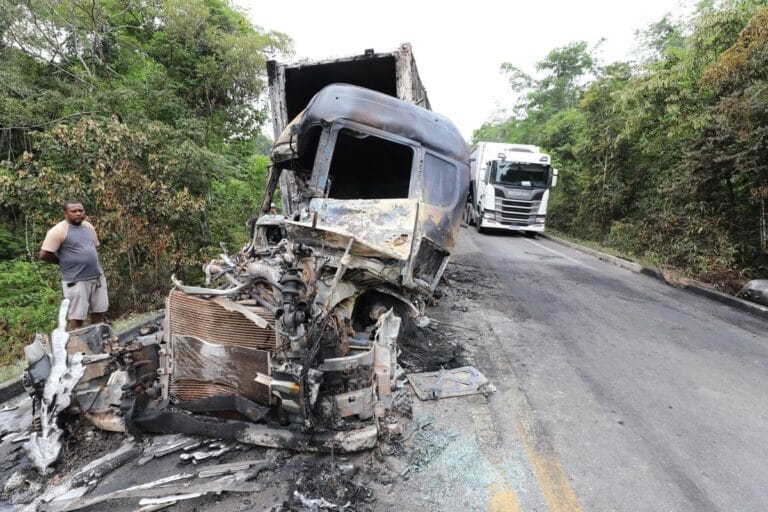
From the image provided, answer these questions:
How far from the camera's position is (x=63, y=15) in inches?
298

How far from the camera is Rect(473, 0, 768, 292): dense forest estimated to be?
22.7ft

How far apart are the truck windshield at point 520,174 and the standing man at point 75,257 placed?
11.5 meters

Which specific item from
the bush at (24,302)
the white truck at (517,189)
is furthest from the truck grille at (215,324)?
the white truck at (517,189)

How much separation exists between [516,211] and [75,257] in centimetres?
1189

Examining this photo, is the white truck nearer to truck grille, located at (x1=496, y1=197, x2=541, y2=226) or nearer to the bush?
truck grille, located at (x1=496, y1=197, x2=541, y2=226)

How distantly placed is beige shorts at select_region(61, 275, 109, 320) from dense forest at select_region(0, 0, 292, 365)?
1.19 meters

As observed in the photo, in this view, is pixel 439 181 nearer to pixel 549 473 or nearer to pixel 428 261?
pixel 428 261

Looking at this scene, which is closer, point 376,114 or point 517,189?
point 376,114

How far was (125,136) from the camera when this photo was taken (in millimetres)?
5051

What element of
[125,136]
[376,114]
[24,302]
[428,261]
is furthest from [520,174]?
[24,302]

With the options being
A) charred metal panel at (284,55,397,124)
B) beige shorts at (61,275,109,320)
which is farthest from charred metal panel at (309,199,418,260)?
charred metal panel at (284,55,397,124)

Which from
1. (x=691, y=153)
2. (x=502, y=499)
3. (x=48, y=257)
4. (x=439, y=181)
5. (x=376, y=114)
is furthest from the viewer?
(x=691, y=153)

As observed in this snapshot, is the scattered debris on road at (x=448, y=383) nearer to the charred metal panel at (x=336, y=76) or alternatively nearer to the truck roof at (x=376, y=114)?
the truck roof at (x=376, y=114)

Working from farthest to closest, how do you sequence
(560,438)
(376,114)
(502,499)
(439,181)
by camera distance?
1. (439,181)
2. (376,114)
3. (560,438)
4. (502,499)
